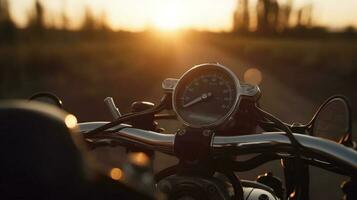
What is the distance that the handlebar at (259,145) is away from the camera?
69.9 inches

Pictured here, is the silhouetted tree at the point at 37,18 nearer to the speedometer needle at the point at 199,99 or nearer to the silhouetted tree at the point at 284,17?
the silhouetted tree at the point at 284,17

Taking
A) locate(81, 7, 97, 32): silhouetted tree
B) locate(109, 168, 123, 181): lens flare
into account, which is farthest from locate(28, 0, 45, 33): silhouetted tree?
locate(109, 168, 123, 181): lens flare

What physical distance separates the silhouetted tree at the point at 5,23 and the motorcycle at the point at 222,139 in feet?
125

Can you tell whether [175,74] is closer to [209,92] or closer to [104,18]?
[209,92]

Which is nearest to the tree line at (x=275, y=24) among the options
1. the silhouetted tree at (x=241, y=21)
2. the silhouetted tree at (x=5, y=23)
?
the silhouetted tree at (x=241, y=21)

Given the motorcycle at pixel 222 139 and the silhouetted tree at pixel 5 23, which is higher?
the motorcycle at pixel 222 139

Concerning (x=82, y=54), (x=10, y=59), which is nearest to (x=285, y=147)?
(x=10, y=59)

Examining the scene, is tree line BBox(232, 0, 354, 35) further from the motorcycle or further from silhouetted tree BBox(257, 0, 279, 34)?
the motorcycle

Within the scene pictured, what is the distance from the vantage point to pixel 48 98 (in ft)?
8.11

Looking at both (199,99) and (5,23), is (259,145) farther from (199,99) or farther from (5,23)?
(5,23)

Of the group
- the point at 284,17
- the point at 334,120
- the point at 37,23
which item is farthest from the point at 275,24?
the point at 334,120

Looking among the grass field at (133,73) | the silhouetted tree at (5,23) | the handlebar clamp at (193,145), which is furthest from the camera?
the silhouetted tree at (5,23)

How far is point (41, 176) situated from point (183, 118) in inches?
52.5

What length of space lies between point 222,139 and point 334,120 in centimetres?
73
